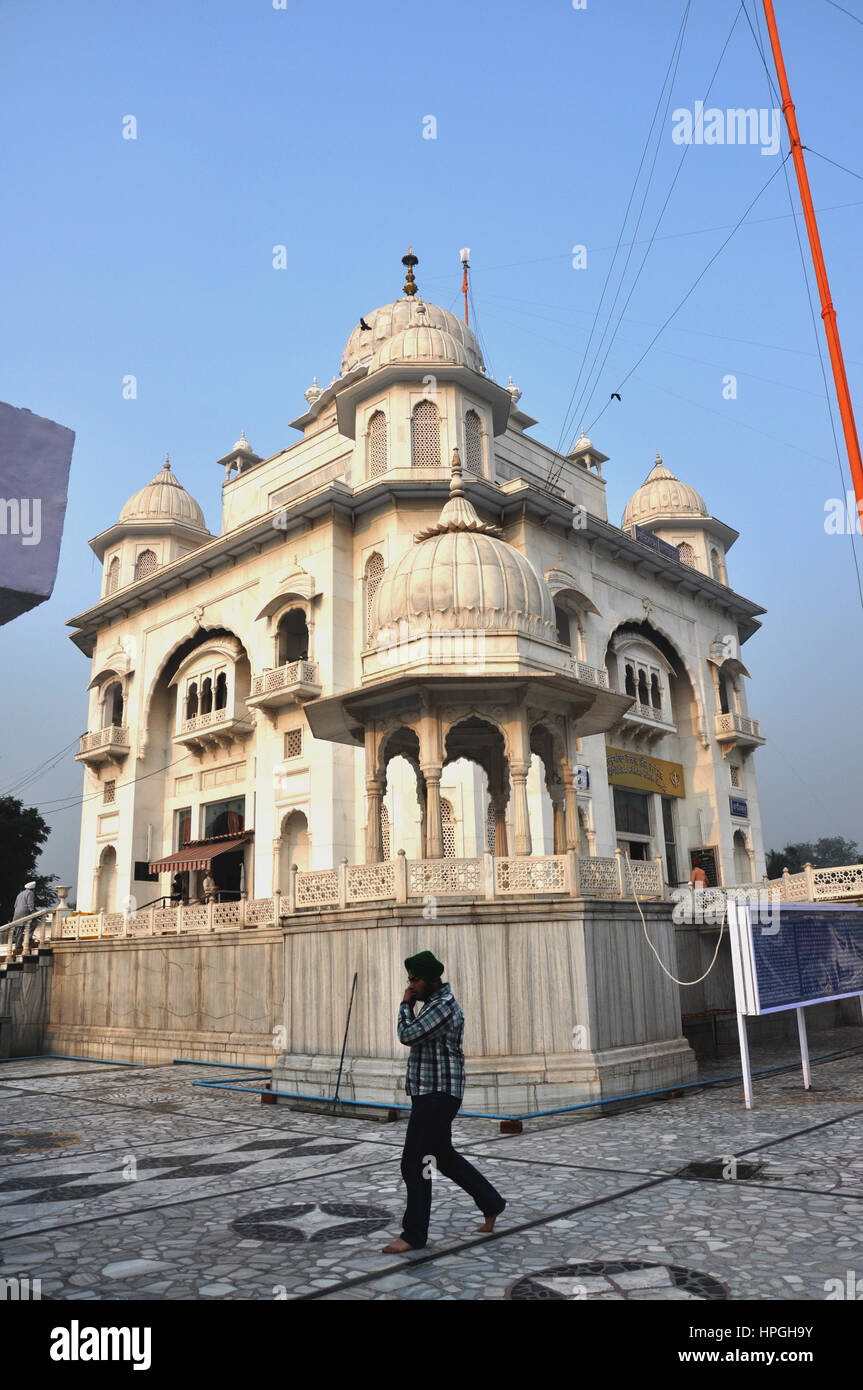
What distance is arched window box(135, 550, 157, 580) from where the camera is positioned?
3319cm

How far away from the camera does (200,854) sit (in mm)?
26000

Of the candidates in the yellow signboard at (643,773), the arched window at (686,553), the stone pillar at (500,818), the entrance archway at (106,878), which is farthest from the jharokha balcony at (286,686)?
the arched window at (686,553)

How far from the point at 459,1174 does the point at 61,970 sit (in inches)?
713

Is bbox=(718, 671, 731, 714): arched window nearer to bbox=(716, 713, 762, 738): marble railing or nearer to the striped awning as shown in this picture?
bbox=(716, 713, 762, 738): marble railing

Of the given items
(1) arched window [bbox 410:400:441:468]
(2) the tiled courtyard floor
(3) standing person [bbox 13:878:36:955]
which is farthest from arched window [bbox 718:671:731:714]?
(2) the tiled courtyard floor

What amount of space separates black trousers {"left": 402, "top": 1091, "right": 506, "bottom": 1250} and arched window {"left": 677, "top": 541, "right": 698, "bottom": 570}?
101ft

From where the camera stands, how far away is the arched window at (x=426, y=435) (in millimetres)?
24391

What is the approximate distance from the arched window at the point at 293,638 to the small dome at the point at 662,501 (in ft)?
44.9

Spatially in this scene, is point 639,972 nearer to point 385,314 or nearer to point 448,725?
point 448,725

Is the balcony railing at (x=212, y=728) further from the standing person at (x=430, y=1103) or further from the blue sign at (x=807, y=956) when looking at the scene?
the standing person at (x=430, y=1103)

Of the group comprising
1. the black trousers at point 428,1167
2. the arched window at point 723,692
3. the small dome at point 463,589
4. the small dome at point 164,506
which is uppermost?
the small dome at point 164,506

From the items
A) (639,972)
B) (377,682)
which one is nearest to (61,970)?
(377,682)

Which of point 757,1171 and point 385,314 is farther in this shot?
point 385,314
